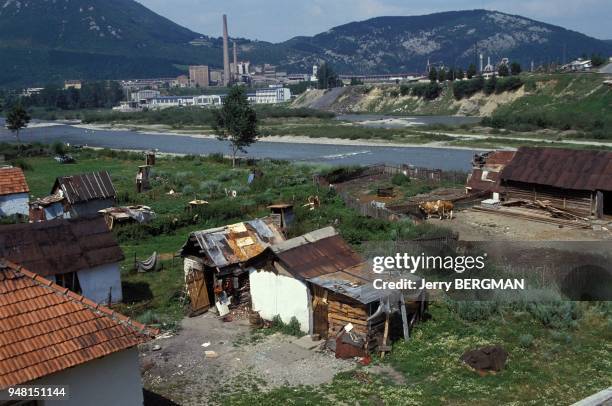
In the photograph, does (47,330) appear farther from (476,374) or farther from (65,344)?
(476,374)

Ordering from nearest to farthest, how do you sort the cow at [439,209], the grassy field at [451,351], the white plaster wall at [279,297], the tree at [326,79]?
the grassy field at [451,351], the white plaster wall at [279,297], the cow at [439,209], the tree at [326,79]

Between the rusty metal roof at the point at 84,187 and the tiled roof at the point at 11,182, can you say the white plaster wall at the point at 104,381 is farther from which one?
the tiled roof at the point at 11,182

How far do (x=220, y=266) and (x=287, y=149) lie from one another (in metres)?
61.5

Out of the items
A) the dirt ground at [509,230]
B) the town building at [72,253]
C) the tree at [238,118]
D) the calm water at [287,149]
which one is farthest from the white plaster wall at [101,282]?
the calm water at [287,149]

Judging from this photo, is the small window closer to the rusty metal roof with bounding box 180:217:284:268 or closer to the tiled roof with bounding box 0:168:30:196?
the rusty metal roof with bounding box 180:217:284:268

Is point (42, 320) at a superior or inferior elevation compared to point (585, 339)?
superior

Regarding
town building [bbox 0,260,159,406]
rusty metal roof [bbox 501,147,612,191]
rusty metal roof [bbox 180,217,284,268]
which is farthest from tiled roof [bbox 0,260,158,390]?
rusty metal roof [bbox 501,147,612,191]

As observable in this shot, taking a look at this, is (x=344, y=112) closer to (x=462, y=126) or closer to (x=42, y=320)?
(x=462, y=126)

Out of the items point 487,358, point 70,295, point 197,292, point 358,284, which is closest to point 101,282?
point 197,292

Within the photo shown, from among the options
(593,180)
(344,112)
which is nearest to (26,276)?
(593,180)

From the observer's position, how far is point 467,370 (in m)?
13.6

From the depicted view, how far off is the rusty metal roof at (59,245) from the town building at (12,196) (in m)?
14.5

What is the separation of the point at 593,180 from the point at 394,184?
1556 cm

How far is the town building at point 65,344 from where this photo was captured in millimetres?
8586
